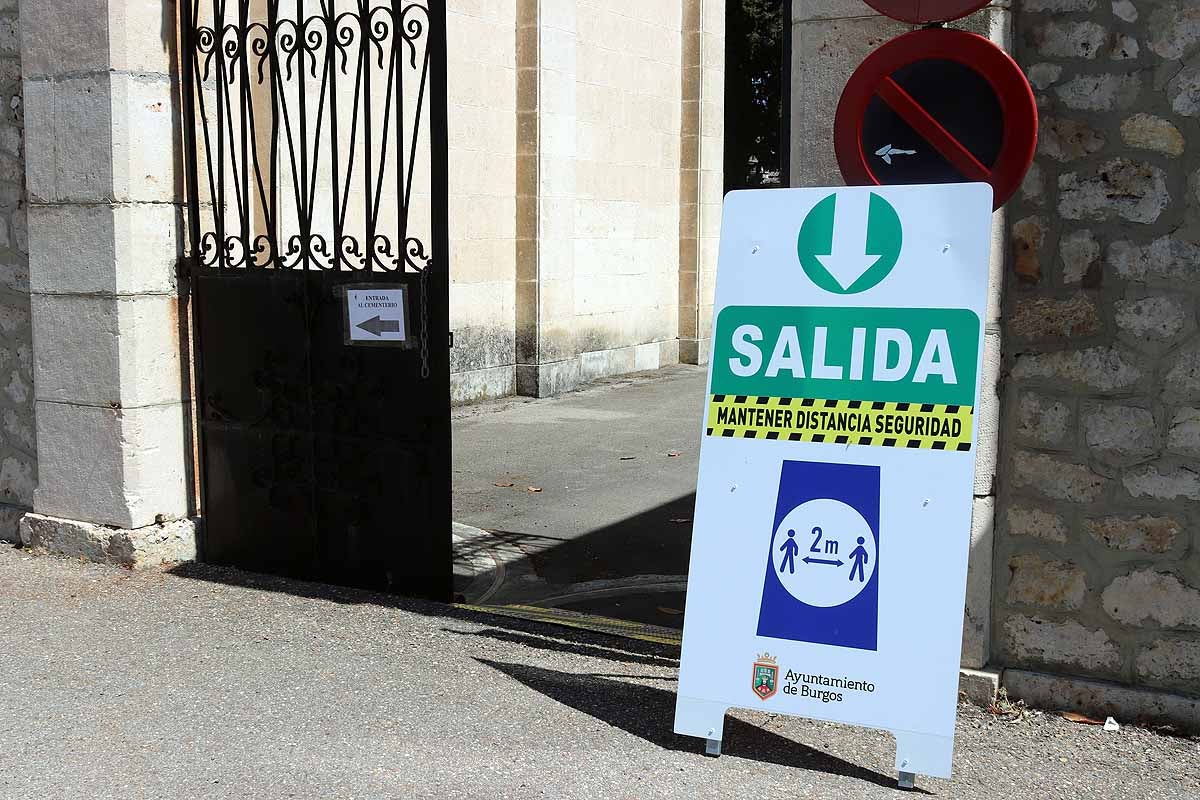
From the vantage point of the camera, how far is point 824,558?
13.0ft

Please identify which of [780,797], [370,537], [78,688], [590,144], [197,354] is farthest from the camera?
[590,144]

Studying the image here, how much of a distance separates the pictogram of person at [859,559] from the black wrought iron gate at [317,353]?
2183mm

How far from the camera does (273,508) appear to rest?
20.3ft

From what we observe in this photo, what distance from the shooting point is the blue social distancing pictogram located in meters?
3.91

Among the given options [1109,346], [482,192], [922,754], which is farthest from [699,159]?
[922,754]

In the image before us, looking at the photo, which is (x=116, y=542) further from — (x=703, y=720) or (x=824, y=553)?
(x=824, y=553)

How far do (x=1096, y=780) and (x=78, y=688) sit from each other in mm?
3407

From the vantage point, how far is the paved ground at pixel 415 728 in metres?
3.86

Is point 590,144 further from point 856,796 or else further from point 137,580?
point 856,796

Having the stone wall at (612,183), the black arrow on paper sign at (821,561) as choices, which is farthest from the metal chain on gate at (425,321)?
the stone wall at (612,183)

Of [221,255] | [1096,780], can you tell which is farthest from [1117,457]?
[221,255]

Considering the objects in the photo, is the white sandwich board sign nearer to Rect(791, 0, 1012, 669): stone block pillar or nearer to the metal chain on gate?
Rect(791, 0, 1012, 669): stone block pillar

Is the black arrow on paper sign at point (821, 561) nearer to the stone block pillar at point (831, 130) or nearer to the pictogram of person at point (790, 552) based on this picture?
the pictogram of person at point (790, 552)

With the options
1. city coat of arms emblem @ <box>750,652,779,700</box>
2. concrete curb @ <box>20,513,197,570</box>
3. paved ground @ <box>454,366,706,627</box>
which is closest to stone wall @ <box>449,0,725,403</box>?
paved ground @ <box>454,366,706,627</box>
